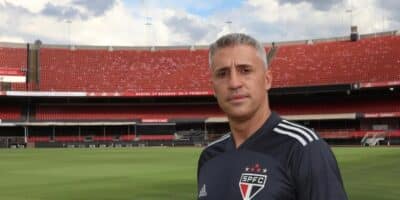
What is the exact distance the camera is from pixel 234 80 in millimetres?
2992

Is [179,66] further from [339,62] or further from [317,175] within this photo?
[317,175]

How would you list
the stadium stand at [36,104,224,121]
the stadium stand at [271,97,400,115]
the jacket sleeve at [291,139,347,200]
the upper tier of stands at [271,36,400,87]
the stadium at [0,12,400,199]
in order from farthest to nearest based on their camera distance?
1. the stadium stand at [36,104,224,121]
2. the stadium at [0,12,400,199]
3. the upper tier of stands at [271,36,400,87]
4. the stadium stand at [271,97,400,115]
5. the jacket sleeve at [291,139,347,200]

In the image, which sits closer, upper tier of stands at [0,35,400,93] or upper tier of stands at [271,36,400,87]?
upper tier of stands at [271,36,400,87]

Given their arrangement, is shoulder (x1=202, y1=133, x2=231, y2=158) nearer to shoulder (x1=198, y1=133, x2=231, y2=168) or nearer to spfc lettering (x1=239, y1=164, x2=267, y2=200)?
shoulder (x1=198, y1=133, x2=231, y2=168)

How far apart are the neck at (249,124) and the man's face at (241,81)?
0.08ft

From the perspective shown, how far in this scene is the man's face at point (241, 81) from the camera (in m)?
2.99

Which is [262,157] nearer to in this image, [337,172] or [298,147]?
[298,147]

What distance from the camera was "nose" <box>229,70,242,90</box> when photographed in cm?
298

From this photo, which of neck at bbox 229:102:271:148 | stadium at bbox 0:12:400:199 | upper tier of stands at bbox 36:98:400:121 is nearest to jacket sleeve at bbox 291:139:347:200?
neck at bbox 229:102:271:148

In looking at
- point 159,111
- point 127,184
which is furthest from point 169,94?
point 127,184

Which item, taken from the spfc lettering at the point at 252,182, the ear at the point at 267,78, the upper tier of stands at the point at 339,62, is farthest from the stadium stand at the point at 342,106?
the spfc lettering at the point at 252,182

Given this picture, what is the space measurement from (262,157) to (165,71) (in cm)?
7768

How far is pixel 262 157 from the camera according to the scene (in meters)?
2.87

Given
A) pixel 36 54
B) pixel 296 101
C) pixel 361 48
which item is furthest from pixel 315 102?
pixel 36 54
